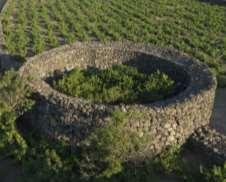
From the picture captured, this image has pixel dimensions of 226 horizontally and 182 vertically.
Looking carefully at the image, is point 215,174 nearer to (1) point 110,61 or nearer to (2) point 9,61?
(1) point 110,61

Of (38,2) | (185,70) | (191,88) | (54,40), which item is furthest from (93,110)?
(38,2)

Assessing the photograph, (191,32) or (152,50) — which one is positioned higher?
(152,50)

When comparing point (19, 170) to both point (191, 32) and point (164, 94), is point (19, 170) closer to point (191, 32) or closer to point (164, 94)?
point (164, 94)

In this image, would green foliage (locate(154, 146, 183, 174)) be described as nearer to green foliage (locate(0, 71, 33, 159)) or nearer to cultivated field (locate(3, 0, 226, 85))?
green foliage (locate(0, 71, 33, 159))

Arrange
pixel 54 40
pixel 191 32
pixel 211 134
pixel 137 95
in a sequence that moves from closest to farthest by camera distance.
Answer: pixel 211 134 < pixel 137 95 < pixel 54 40 < pixel 191 32

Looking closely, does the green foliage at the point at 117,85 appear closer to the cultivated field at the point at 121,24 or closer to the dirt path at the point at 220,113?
the dirt path at the point at 220,113

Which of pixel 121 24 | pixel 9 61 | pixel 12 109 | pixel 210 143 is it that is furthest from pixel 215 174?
pixel 121 24

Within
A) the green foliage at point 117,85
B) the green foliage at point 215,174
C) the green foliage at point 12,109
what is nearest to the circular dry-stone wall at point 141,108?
the green foliage at point 12,109
